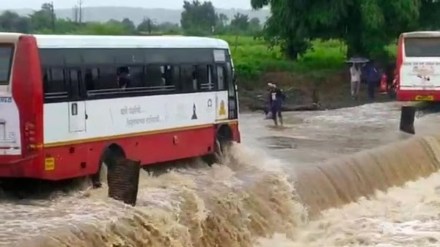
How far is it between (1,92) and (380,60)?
30426 millimetres

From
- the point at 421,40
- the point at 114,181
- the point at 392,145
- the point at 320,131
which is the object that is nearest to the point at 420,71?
the point at 421,40

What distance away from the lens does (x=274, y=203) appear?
1745 cm

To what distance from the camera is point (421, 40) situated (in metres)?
33.8

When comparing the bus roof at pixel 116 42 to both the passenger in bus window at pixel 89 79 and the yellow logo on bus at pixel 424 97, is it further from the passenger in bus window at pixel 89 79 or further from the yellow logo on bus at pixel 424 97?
the yellow logo on bus at pixel 424 97

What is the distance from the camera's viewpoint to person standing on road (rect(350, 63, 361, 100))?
131 feet

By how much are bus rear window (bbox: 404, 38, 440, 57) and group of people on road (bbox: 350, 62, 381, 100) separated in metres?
5.37

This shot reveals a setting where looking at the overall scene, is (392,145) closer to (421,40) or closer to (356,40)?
(421,40)

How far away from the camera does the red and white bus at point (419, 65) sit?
111 feet

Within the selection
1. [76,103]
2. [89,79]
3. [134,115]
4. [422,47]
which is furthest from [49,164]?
[422,47]

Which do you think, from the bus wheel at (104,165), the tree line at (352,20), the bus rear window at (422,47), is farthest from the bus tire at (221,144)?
the tree line at (352,20)

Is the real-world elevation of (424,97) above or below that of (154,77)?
below

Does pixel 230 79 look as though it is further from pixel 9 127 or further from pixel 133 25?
pixel 133 25

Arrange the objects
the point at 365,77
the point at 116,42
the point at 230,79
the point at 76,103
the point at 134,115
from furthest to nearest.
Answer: the point at 365,77 < the point at 230,79 < the point at 134,115 < the point at 116,42 < the point at 76,103

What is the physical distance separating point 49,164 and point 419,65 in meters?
22.0
